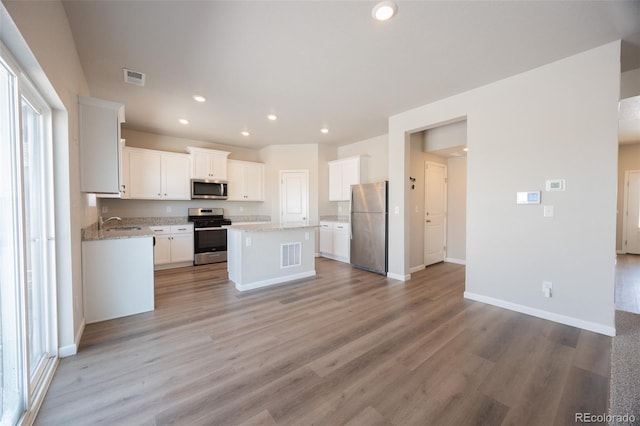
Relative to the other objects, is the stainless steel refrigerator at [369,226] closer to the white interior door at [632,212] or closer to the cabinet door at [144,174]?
the cabinet door at [144,174]

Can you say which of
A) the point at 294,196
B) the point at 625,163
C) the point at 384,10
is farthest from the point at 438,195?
the point at 625,163

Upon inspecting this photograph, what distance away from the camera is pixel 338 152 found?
6512mm

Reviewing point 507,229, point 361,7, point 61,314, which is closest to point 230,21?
point 361,7

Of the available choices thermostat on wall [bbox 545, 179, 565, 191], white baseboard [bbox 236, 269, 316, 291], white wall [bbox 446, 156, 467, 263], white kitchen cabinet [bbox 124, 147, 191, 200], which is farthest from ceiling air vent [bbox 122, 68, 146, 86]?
white wall [bbox 446, 156, 467, 263]

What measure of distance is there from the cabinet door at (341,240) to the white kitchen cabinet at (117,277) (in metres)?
3.59

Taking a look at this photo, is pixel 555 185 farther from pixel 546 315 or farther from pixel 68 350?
pixel 68 350

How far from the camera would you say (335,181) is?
605 centimetres

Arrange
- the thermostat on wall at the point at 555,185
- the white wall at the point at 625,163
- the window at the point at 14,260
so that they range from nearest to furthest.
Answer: the window at the point at 14,260 → the thermostat on wall at the point at 555,185 → the white wall at the point at 625,163

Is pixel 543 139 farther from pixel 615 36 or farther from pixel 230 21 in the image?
pixel 230 21

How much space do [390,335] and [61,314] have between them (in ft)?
9.31

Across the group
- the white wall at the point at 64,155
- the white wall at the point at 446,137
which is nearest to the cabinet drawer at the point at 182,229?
the white wall at the point at 64,155

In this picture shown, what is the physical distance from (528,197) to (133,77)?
4763mm

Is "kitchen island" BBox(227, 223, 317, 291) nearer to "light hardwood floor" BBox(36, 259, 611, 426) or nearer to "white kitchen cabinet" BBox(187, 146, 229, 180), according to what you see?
"light hardwood floor" BBox(36, 259, 611, 426)

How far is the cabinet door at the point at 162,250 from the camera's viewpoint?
15.5 feet
